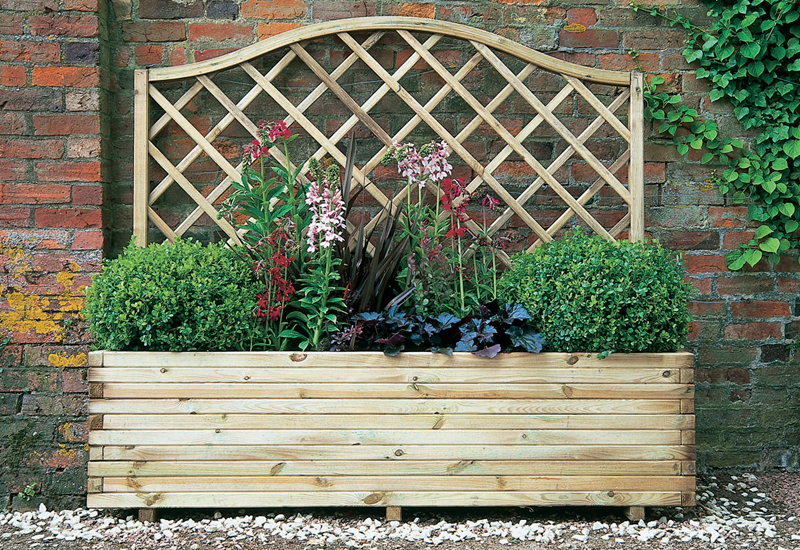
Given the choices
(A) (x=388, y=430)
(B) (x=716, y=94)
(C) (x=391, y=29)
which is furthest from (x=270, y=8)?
(B) (x=716, y=94)

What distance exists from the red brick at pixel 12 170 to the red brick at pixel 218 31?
781mm

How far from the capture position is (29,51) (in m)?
2.15

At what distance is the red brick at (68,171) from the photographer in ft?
7.14

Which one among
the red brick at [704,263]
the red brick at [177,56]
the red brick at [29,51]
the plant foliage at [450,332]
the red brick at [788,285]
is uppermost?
the red brick at [177,56]

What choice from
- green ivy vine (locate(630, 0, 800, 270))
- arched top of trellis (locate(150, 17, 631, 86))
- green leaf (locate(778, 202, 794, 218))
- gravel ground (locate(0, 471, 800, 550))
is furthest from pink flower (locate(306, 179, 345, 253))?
green leaf (locate(778, 202, 794, 218))

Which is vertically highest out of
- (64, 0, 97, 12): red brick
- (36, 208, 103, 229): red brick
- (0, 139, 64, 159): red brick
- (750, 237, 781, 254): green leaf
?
(64, 0, 97, 12): red brick

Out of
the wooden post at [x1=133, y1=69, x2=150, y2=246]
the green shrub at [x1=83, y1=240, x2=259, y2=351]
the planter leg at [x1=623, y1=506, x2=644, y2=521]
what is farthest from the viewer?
the wooden post at [x1=133, y1=69, x2=150, y2=246]

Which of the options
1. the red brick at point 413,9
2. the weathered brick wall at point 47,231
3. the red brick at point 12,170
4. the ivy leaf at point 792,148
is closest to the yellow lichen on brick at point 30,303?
the weathered brick wall at point 47,231

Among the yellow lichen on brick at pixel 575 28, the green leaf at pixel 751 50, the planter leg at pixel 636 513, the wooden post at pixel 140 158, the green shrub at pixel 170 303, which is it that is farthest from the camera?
the yellow lichen on brick at pixel 575 28

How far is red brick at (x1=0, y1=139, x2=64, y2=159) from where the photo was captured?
2.17 metres

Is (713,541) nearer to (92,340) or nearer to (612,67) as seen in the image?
(612,67)

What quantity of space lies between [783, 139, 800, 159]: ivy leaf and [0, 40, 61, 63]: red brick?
2.75 meters

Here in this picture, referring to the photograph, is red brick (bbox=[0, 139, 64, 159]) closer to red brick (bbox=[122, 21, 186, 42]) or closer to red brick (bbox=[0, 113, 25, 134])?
red brick (bbox=[0, 113, 25, 134])

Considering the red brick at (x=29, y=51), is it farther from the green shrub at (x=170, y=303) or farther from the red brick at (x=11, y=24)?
the green shrub at (x=170, y=303)
